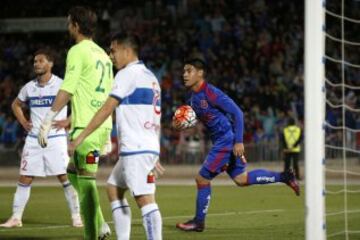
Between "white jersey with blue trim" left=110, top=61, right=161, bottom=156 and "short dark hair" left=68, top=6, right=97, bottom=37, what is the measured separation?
52.9 inches

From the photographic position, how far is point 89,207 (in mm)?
9938

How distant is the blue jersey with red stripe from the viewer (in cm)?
1251

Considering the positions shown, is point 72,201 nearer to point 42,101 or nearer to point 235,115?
point 42,101

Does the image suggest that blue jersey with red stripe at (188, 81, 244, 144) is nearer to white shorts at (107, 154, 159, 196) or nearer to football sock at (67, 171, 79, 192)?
football sock at (67, 171, 79, 192)

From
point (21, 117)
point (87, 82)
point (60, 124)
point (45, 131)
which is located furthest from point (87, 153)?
point (21, 117)

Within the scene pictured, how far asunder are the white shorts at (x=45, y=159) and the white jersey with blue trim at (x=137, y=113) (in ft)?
15.3

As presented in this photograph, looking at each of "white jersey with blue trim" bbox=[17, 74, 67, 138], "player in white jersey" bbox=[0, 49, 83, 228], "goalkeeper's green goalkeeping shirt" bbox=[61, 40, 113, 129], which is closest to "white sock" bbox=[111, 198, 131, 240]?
"goalkeeper's green goalkeeping shirt" bbox=[61, 40, 113, 129]

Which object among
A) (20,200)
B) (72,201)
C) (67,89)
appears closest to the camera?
(67,89)

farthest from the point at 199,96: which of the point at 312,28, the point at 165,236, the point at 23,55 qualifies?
the point at 23,55

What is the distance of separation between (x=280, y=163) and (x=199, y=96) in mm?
13429

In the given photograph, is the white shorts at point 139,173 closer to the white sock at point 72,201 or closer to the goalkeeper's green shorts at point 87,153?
the goalkeeper's green shorts at point 87,153

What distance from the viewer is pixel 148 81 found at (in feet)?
29.1

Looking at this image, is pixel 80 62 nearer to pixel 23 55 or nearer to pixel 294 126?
pixel 294 126

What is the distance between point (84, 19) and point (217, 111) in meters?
3.26
